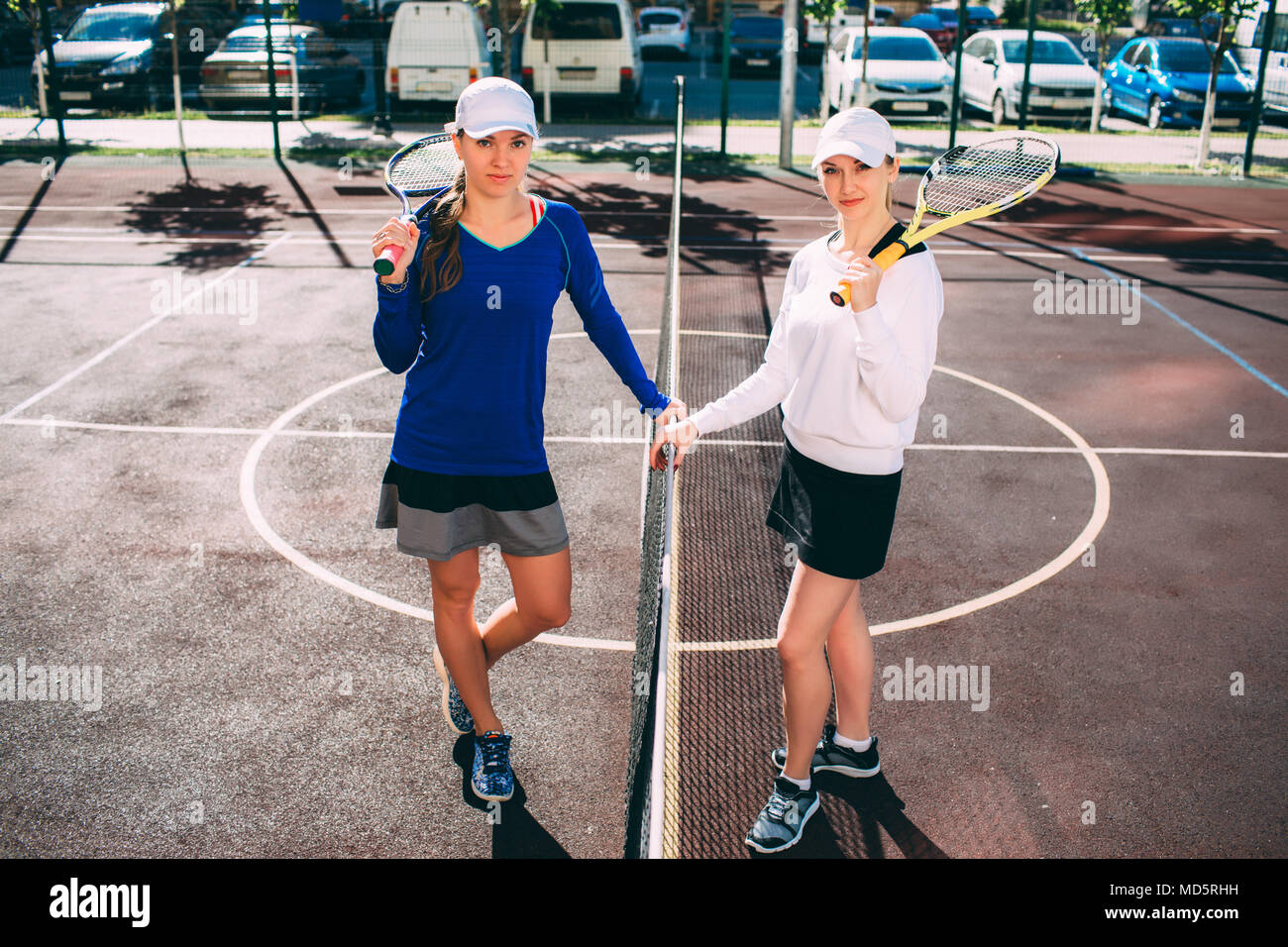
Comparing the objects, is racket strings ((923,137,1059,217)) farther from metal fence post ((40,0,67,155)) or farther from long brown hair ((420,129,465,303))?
metal fence post ((40,0,67,155))

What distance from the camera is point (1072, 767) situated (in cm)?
467

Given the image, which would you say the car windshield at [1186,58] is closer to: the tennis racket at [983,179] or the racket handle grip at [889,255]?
the tennis racket at [983,179]

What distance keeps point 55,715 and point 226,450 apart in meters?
3.26

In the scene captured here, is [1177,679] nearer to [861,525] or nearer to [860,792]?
[860,792]

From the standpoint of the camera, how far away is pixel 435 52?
20969 mm

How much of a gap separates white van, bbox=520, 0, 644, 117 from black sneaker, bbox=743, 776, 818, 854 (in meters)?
20.3

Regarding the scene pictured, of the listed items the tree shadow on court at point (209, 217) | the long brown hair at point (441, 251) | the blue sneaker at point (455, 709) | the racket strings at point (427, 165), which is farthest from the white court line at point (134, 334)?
the long brown hair at point (441, 251)

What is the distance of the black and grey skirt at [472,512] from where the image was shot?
3854 mm

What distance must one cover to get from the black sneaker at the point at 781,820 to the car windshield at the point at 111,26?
2418 cm
